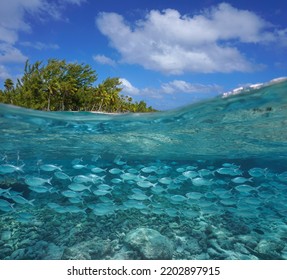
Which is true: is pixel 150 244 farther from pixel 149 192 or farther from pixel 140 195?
pixel 149 192

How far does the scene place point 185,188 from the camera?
1692cm

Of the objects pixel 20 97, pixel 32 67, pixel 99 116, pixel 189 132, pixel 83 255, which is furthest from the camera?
pixel 32 67

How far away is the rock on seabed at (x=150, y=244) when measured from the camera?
8148 millimetres

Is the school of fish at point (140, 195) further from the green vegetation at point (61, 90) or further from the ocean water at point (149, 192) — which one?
the green vegetation at point (61, 90)

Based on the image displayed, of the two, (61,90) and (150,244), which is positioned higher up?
(61,90)

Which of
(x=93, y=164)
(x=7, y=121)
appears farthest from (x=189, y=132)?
(x=93, y=164)

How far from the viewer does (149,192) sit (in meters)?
15.6

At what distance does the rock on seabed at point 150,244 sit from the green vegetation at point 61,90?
40.0 metres

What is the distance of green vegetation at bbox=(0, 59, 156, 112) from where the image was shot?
46.4 metres

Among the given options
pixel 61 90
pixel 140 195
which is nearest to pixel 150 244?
pixel 140 195

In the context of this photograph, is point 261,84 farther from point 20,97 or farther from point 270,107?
point 20,97

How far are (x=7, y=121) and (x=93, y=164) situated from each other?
15360 millimetres

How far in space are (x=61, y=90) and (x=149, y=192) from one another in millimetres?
35927

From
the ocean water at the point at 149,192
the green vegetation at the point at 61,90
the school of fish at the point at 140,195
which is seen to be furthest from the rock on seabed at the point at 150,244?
the green vegetation at the point at 61,90
